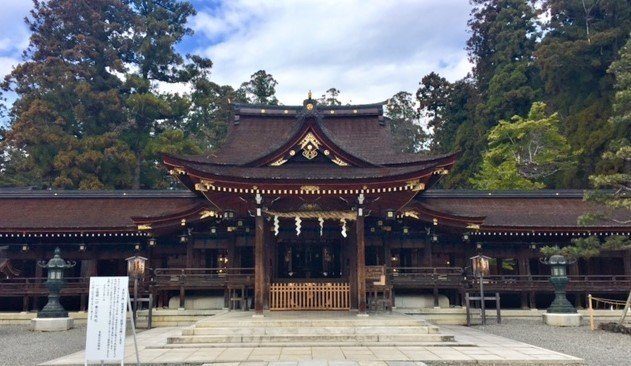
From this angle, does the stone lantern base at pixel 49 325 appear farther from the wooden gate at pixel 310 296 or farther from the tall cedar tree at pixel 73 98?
the tall cedar tree at pixel 73 98

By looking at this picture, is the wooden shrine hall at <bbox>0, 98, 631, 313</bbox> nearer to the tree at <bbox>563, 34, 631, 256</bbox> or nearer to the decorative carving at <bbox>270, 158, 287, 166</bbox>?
the decorative carving at <bbox>270, 158, 287, 166</bbox>

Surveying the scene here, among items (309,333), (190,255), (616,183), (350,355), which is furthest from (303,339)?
(616,183)

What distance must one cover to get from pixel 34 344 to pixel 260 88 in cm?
4607

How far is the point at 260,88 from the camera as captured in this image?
187ft

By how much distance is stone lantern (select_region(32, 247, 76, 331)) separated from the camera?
683 inches

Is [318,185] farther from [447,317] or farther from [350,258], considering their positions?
[447,317]

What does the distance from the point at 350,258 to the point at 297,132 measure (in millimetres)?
5124

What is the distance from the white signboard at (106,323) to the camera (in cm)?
844

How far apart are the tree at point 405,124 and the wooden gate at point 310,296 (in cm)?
4745

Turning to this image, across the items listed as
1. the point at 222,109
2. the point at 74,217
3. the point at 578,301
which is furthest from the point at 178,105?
the point at 578,301

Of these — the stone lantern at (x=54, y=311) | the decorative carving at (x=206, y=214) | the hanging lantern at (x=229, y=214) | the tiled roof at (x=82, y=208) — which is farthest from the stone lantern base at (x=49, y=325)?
the hanging lantern at (x=229, y=214)

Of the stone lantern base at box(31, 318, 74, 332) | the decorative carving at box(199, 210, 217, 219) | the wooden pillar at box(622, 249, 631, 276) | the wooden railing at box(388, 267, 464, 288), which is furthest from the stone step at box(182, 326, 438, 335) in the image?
the wooden pillar at box(622, 249, 631, 276)

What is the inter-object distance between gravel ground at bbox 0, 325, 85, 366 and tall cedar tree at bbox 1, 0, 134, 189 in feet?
62.6

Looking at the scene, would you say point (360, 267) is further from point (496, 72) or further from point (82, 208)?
point (496, 72)
